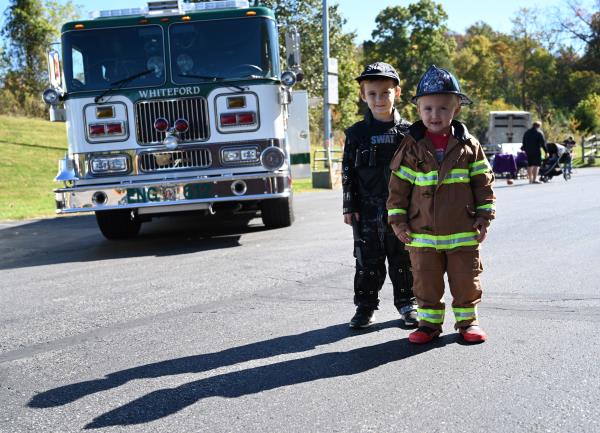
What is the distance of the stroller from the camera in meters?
20.1

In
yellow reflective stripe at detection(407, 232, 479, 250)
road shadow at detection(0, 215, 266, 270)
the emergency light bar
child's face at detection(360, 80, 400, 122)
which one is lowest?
road shadow at detection(0, 215, 266, 270)

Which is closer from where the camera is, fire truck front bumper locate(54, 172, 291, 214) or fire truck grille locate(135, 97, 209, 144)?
fire truck front bumper locate(54, 172, 291, 214)

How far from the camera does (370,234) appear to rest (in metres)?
4.33

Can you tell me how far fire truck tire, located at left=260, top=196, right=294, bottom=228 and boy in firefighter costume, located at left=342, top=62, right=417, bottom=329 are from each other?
195 inches

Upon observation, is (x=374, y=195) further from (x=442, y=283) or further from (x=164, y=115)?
(x=164, y=115)

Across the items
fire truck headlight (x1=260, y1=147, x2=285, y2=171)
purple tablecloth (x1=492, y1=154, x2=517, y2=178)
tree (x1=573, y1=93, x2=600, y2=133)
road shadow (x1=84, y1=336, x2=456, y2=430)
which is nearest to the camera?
road shadow (x1=84, y1=336, x2=456, y2=430)

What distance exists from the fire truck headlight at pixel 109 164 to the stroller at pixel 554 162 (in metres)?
14.8

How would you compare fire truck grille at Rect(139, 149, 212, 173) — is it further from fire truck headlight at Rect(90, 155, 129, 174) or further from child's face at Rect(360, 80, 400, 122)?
child's face at Rect(360, 80, 400, 122)

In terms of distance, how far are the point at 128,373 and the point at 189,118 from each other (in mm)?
5024

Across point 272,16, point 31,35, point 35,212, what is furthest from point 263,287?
point 31,35

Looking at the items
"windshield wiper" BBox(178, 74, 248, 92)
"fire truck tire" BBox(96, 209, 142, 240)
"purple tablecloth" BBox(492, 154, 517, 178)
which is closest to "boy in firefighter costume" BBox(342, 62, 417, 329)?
"windshield wiper" BBox(178, 74, 248, 92)

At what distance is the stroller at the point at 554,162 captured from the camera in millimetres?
20062

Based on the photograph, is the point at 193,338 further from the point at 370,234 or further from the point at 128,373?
the point at 370,234

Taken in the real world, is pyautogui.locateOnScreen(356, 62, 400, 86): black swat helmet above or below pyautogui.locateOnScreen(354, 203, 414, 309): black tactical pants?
above
